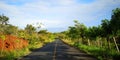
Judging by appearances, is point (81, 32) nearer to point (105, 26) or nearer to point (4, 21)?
point (4, 21)

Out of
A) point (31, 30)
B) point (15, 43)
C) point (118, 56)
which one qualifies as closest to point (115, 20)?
point (118, 56)

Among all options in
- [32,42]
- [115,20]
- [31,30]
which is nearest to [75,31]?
[32,42]

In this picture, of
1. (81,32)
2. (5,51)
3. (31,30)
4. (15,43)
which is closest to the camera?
(5,51)

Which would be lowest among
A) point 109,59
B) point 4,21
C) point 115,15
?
point 109,59

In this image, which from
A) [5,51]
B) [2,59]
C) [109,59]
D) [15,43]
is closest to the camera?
[109,59]

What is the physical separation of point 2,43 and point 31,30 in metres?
40.9

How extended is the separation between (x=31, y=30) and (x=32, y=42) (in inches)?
655

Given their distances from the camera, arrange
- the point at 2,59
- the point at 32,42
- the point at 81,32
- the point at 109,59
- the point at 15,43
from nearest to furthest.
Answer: the point at 109,59 < the point at 2,59 < the point at 15,43 < the point at 32,42 < the point at 81,32

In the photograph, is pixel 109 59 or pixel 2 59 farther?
pixel 2 59

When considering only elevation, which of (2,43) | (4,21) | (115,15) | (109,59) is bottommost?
(109,59)

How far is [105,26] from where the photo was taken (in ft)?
98.6

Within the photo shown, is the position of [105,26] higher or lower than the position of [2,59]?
higher

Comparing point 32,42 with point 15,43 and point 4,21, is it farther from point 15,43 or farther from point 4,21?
point 15,43

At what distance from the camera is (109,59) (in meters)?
21.3
